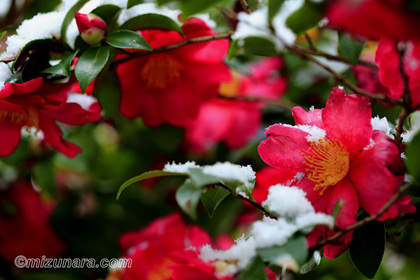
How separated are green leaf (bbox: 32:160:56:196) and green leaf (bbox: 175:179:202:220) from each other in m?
0.88

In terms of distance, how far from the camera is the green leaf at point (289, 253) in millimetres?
466

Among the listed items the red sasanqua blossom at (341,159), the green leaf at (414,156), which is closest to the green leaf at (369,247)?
the red sasanqua blossom at (341,159)

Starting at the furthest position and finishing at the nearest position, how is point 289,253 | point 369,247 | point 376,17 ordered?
point 369,247, point 289,253, point 376,17

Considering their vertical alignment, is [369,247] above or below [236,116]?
above

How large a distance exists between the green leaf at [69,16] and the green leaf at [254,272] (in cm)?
52

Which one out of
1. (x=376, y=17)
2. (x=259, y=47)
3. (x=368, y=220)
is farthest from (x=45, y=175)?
(x=376, y=17)

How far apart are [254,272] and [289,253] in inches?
2.0

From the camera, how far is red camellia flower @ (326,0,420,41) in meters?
0.34

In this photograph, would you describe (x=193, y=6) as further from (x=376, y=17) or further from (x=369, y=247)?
(x=369, y=247)

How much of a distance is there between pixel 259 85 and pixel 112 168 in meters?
0.66

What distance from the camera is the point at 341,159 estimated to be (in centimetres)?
66

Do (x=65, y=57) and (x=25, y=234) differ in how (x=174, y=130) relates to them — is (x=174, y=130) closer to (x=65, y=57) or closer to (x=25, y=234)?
(x=65, y=57)

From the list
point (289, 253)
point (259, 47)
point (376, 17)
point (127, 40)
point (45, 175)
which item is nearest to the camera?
point (376, 17)

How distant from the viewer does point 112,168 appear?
1649 mm
